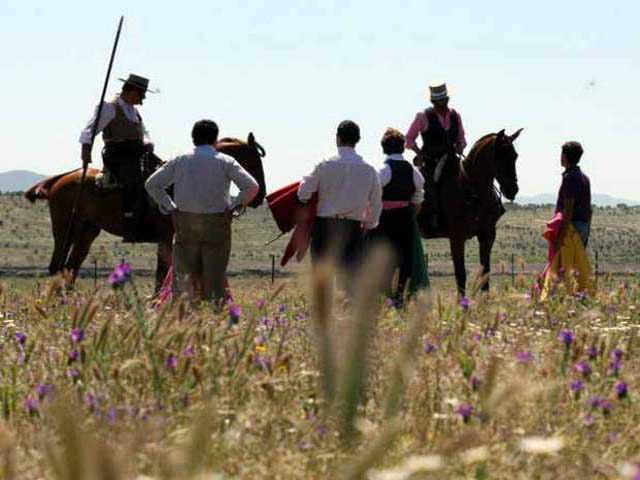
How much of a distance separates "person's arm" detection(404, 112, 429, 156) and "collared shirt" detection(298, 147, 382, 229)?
418 centimetres

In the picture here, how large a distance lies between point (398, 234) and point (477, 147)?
4.67 metres

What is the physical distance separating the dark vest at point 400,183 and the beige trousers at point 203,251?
189 centimetres

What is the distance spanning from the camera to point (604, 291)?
10.7 m

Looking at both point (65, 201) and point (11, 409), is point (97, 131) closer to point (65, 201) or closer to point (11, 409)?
point (65, 201)

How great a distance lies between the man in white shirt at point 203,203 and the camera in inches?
418

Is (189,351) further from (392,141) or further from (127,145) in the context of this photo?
(127,145)

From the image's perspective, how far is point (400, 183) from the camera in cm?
1227

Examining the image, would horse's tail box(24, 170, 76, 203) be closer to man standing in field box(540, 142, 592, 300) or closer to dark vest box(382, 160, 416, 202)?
dark vest box(382, 160, 416, 202)

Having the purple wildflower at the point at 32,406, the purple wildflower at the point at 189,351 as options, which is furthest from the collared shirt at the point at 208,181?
the purple wildflower at the point at 32,406

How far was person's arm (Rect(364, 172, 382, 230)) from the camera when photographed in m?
11.3

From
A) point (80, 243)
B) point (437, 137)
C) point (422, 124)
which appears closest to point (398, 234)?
point (422, 124)

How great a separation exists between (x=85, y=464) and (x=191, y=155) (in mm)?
8706

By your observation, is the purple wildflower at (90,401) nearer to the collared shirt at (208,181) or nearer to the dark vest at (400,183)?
the collared shirt at (208,181)

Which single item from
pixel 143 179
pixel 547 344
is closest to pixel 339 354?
pixel 547 344
